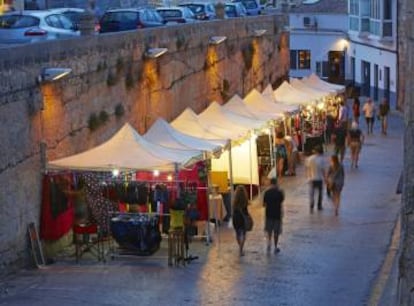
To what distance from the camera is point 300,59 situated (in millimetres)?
55344

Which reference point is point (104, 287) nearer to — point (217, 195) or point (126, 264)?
point (126, 264)

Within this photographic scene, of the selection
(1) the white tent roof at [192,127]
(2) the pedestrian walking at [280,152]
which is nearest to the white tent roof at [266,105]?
(2) the pedestrian walking at [280,152]

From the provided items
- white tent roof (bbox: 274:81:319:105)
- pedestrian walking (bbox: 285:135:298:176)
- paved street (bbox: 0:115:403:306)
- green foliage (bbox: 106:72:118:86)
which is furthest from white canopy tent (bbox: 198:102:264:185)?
white tent roof (bbox: 274:81:319:105)

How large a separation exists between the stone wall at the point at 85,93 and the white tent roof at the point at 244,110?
1459mm

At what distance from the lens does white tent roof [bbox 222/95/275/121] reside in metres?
23.3

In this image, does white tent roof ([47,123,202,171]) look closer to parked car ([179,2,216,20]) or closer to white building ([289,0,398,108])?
parked car ([179,2,216,20])

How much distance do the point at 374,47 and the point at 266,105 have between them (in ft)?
66.4

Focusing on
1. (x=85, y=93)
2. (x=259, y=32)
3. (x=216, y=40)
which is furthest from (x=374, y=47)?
(x=85, y=93)

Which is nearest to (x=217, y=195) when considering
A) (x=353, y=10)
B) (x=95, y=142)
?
(x=95, y=142)

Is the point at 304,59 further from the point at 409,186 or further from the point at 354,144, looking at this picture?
the point at 409,186

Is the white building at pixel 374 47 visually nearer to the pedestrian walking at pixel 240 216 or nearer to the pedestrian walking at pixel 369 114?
the pedestrian walking at pixel 369 114

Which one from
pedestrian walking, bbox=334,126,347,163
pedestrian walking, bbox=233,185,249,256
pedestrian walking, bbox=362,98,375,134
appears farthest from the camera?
pedestrian walking, bbox=362,98,375,134

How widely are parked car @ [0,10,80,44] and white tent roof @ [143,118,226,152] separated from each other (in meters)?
7.68

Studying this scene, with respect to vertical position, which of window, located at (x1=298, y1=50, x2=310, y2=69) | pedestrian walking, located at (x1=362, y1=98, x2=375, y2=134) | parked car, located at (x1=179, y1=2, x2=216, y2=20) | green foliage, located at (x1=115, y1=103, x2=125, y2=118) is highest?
parked car, located at (x1=179, y1=2, x2=216, y2=20)
